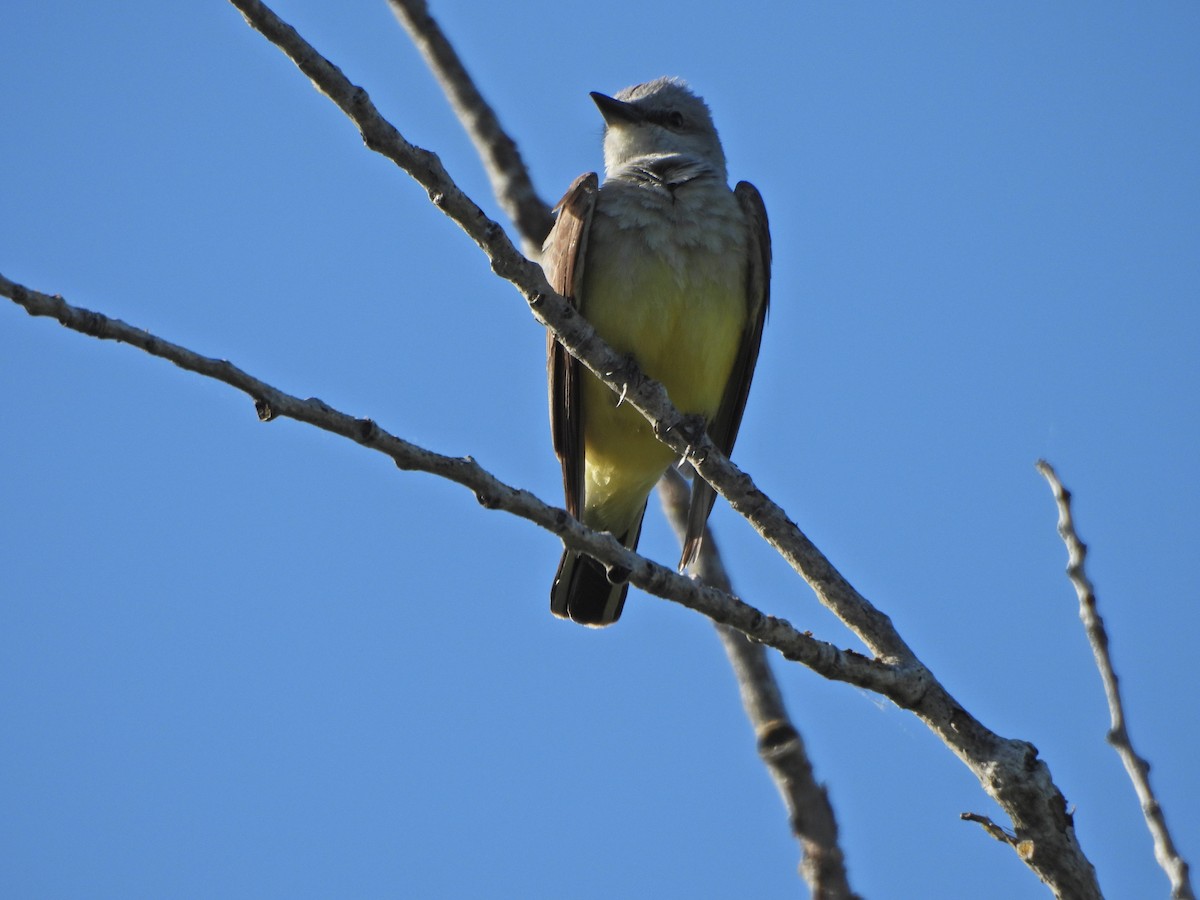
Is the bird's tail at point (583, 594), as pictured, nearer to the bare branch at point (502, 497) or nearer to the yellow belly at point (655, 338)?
the yellow belly at point (655, 338)

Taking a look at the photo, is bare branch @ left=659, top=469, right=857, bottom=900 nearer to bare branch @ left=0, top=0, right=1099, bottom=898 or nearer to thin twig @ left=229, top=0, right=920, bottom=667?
thin twig @ left=229, top=0, right=920, bottom=667

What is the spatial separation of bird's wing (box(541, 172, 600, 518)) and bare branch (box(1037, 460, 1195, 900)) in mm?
3133

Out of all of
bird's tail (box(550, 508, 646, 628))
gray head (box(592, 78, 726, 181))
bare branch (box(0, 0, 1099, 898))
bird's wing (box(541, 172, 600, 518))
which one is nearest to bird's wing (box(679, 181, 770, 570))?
gray head (box(592, 78, 726, 181))

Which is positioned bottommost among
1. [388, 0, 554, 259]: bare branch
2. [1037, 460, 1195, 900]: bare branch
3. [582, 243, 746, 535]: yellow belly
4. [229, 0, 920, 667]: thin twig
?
[1037, 460, 1195, 900]: bare branch

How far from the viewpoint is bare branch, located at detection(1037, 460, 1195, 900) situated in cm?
346

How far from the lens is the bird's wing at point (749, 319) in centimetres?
713

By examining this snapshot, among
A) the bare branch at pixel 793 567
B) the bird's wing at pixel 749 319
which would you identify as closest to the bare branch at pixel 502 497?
the bare branch at pixel 793 567

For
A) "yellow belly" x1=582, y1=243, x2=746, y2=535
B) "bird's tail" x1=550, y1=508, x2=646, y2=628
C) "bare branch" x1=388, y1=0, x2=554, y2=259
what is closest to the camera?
"yellow belly" x1=582, y1=243, x2=746, y2=535

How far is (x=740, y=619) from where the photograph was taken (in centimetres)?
407

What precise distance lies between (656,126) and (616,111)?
265mm

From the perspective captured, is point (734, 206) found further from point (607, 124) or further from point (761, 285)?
point (607, 124)

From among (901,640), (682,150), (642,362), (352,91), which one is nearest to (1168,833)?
(901,640)

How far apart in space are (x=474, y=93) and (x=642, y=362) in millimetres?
2101

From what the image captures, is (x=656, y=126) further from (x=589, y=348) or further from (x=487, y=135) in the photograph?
(x=589, y=348)
